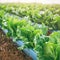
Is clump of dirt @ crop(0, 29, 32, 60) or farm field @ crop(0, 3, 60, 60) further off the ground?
farm field @ crop(0, 3, 60, 60)

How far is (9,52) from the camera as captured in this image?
4.12 meters

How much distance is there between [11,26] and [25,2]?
524 cm

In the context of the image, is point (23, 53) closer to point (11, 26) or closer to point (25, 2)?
point (11, 26)

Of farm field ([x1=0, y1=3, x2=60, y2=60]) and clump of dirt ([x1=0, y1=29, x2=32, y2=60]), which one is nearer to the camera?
farm field ([x1=0, y1=3, x2=60, y2=60])

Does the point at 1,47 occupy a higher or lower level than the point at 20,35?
lower

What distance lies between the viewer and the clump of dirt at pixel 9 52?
3.83m

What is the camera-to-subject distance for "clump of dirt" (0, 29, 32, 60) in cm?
383

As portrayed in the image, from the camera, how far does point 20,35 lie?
12.6 feet

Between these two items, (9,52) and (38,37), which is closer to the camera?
(38,37)

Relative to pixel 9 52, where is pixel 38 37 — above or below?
above

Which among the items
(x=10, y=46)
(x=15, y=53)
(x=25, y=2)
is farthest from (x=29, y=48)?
(x=25, y=2)

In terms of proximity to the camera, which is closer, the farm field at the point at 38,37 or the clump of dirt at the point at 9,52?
the farm field at the point at 38,37

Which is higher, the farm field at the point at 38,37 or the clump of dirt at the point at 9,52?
the farm field at the point at 38,37

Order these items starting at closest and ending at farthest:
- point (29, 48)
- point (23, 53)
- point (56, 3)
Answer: point (29, 48)
point (23, 53)
point (56, 3)
